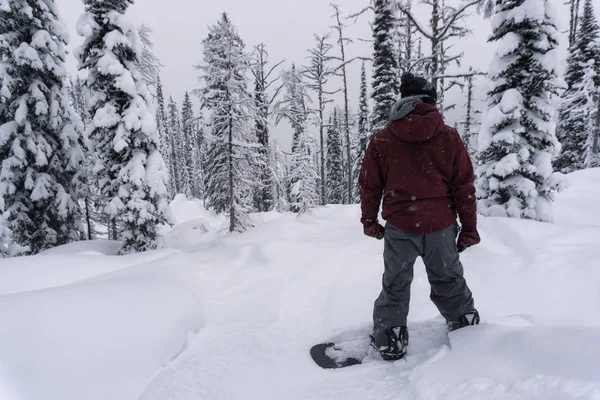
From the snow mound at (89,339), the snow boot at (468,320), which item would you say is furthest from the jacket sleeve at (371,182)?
the snow mound at (89,339)

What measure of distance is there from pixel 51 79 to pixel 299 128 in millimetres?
14823

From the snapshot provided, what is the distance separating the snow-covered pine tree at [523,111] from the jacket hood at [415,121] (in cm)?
758

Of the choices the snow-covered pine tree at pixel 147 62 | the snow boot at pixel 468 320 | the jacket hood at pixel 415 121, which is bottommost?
the snow boot at pixel 468 320

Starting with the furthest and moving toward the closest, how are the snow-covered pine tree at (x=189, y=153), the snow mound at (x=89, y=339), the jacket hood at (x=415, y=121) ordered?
the snow-covered pine tree at (x=189, y=153) < the jacket hood at (x=415, y=121) < the snow mound at (x=89, y=339)

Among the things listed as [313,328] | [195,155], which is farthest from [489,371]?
[195,155]

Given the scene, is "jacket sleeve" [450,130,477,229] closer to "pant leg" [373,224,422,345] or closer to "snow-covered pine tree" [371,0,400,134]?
"pant leg" [373,224,422,345]

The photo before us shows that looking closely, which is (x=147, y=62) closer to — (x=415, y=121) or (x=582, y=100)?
(x=415, y=121)

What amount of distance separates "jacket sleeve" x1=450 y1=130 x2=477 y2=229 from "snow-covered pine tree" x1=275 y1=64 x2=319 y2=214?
56.4 ft

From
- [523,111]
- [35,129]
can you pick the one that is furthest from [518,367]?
[35,129]

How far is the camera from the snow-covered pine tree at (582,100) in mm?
22359

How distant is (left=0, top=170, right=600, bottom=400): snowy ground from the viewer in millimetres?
2133

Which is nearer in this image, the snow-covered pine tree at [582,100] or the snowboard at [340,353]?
the snowboard at [340,353]

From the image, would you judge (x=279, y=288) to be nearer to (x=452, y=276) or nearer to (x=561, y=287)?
(x=452, y=276)

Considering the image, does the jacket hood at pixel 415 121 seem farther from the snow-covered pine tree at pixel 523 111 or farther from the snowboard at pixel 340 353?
the snow-covered pine tree at pixel 523 111
